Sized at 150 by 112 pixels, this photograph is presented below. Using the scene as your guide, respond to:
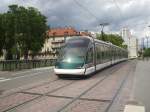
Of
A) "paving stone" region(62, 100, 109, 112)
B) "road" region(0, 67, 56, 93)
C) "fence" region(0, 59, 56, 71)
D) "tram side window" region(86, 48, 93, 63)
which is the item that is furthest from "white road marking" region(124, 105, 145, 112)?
"fence" region(0, 59, 56, 71)

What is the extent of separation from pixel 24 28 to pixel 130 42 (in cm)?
10956

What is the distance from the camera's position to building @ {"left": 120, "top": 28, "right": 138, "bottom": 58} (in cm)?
14650

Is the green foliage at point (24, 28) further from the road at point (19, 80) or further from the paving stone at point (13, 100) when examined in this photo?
the paving stone at point (13, 100)

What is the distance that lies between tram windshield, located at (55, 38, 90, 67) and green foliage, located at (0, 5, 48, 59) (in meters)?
34.9

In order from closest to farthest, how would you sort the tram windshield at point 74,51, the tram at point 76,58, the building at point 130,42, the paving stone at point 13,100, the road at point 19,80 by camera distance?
the paving stone at point 13,100, the road at point 19,80, the tram at point 76,58, the tram windshield at point 74,51, the building at point 130,42

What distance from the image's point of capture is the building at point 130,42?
481ft

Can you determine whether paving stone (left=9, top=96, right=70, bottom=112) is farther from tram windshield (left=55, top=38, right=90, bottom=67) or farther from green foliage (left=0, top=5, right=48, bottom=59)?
green foliage (left=0, top=5, right=48, bottom=59)

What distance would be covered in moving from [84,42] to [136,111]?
1090 centimetres

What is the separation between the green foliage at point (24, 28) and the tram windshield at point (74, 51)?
3494cm

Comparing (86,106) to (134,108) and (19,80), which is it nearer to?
(134,108)

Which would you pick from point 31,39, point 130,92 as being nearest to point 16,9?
point 31,39

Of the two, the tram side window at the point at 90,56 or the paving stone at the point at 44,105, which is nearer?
the paving stone at the point at 44,105

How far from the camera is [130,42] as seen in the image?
156250mm

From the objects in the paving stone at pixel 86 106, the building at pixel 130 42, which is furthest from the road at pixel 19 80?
the building at pixel 130 42
